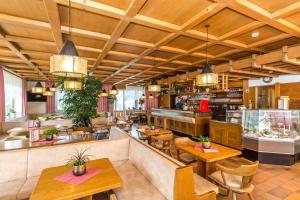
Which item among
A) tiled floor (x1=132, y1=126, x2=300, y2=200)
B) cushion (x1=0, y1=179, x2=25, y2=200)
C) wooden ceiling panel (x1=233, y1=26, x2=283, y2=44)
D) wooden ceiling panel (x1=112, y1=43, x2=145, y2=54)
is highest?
wooden ceiling panel (x1=112, y1=43, x2=145, y2=54)

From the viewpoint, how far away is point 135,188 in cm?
225

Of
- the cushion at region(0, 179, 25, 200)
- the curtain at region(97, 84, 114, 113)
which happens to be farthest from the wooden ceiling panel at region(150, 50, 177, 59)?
the curtain at region(97, 84, 114, 113)

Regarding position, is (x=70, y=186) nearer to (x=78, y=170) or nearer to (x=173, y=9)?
(x=78, y=170)

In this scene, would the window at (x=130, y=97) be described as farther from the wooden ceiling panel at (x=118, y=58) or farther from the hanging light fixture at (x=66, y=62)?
the hanging light fixture at (x=66, y=62)

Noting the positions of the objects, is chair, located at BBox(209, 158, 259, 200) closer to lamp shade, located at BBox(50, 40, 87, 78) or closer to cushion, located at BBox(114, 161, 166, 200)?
cushion, located at BBox(114, 161, 166, 200)

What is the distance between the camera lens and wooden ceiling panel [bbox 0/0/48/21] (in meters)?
2.41

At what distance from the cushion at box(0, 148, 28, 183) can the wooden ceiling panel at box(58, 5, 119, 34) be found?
7.85 feet

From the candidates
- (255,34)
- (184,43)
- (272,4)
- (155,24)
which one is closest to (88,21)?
(155,24)

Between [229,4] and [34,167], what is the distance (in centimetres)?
399

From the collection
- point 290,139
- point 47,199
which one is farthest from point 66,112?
point 290,139

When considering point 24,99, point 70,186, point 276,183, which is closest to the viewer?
point 70,186

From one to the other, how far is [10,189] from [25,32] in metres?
3.05

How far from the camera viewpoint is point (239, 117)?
5102mm

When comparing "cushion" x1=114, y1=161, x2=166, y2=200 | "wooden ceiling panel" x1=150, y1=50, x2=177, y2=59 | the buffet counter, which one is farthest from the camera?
the buffet counter
